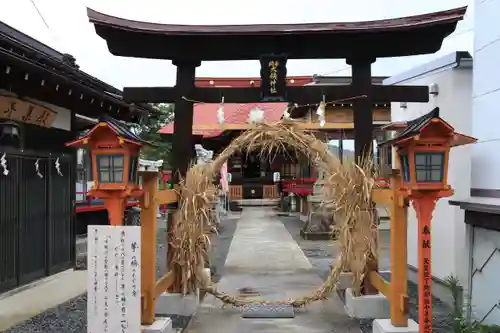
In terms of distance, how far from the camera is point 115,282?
15.5 feet

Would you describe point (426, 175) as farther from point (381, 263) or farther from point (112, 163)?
point (381, 263)

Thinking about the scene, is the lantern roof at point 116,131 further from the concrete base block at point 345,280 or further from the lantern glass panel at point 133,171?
the concrete base block at point 345,280

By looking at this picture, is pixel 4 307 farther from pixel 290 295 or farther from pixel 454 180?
pixel 454 180

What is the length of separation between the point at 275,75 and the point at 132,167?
3.11 metres

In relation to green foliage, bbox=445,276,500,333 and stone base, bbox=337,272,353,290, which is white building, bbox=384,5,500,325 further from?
stone base, bbox=337,272,353,290

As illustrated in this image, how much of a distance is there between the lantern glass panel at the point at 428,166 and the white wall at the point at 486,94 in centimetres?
118

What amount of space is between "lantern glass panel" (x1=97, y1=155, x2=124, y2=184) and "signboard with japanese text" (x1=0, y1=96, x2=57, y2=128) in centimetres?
350

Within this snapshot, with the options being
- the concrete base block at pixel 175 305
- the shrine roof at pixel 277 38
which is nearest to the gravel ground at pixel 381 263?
the concrete base block at pixel 175 305

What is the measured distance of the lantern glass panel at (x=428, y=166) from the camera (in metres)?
4.70

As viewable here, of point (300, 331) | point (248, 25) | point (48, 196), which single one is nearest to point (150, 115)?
point (48, 196)

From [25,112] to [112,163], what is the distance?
13.5 ft

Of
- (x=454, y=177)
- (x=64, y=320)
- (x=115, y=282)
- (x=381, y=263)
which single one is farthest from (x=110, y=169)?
(x=381, y=263)

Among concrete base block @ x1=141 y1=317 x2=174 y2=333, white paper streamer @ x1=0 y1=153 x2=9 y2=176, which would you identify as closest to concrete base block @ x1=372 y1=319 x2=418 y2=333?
concrete base block @ x1=141 y1=317 x2=174 y2=333

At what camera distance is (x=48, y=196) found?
9.22 metres
